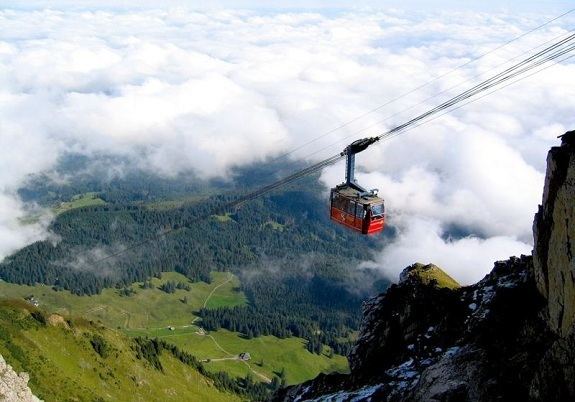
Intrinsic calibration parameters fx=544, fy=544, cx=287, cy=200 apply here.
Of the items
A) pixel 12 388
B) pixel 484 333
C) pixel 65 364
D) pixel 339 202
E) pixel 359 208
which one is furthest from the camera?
pixel 65 364

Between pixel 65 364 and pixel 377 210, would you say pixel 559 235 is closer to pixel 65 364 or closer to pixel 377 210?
pixel 377 210

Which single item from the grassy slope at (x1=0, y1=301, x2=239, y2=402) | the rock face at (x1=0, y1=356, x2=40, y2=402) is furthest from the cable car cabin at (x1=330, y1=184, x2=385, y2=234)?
the grassy slope at (x1=0, y1=301, x2=239, y2=402)

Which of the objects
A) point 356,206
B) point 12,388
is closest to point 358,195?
point 356,206

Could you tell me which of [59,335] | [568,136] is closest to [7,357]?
[59,335]

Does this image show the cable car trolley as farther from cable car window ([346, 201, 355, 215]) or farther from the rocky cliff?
the rocky cliff

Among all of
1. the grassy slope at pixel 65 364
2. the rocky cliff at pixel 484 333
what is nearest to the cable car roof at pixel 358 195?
the rocky cliff at pixel 484 333

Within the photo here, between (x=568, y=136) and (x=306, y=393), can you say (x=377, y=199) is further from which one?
(x=568, y=136)

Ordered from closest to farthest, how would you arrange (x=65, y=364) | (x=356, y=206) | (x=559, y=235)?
(x=559, y=235), (x=356, y=206), (x=65, y=364)
